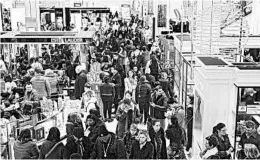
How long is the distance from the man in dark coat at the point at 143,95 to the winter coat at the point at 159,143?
95.8 inches

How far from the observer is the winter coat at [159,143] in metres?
7.68

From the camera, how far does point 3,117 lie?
904 centimetres

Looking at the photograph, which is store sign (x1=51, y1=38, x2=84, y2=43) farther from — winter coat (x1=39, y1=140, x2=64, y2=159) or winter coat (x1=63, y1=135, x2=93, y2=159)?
winter coat (x1=39, y1=140, x2=64, y2=159)

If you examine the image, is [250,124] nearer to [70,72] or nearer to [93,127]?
[93,127]

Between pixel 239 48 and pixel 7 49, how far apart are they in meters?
8.84

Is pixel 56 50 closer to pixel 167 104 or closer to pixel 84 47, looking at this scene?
pixel 84 47

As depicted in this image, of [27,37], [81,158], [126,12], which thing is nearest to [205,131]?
[81,158]

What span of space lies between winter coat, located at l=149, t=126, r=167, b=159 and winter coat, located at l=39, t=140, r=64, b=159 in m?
1.66

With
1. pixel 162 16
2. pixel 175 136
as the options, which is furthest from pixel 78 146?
pixel 162 16

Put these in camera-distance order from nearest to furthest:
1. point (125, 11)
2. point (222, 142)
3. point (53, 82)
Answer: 1. point (222, 142)
2. point (53, 82)
3. point (125, 11)

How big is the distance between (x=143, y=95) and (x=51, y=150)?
383cm

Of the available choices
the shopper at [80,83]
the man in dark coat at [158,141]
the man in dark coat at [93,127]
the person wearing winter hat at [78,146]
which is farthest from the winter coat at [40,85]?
the man in dark coat at [158,141]

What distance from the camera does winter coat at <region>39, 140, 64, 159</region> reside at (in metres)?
6.99

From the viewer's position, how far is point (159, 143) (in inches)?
302
